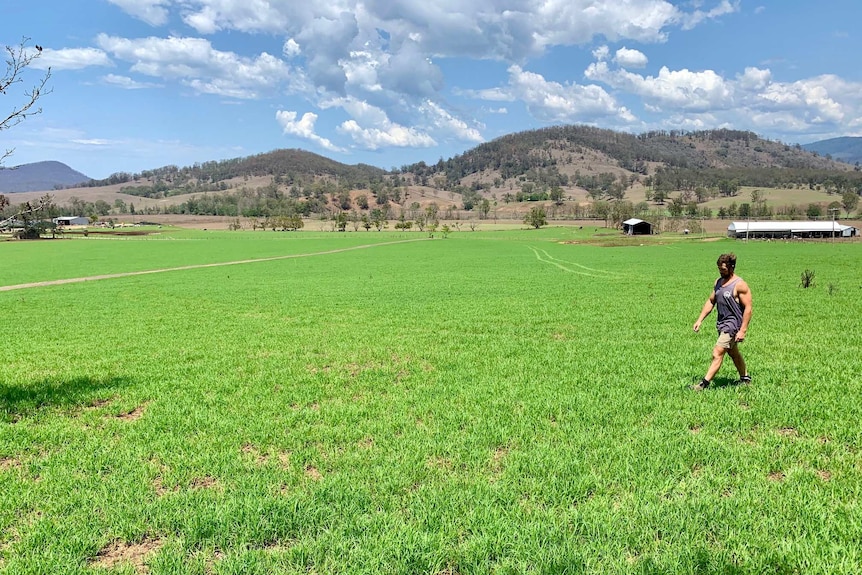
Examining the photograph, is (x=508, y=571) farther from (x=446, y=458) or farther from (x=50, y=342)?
(x=50, y=342)

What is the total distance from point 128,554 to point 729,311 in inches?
387

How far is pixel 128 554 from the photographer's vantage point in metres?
5.08

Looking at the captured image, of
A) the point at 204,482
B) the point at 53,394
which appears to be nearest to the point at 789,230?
the point at 204,482

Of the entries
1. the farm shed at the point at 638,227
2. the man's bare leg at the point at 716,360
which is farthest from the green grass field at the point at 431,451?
the farm shed at the point at 638,227

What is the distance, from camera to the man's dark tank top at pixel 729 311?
936 centimetres

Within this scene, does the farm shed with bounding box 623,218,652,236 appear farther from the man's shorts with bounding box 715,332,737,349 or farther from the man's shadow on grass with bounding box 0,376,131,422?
the man's shadow on grass with bounding box 0,376,131,422

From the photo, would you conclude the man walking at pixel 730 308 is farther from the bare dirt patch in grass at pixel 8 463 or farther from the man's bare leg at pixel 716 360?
the bare dirt patch in grass at pixel 8 463

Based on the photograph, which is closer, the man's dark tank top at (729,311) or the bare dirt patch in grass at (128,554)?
the bare dirt patch in grass at (128,554)

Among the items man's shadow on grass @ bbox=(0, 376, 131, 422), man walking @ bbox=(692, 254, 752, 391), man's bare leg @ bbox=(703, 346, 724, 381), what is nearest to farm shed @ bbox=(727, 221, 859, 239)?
man walking @ bbox=(692, 254, 752, 391)

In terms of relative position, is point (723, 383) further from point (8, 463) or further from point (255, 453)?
point (8, 463)

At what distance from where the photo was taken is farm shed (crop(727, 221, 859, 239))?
99.9 metres

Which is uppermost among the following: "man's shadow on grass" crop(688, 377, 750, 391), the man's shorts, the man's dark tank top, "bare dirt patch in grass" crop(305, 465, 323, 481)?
the man's dark tank top

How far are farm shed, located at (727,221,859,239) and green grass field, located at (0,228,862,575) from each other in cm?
10056

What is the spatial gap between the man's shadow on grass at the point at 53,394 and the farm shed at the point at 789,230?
114 metres
